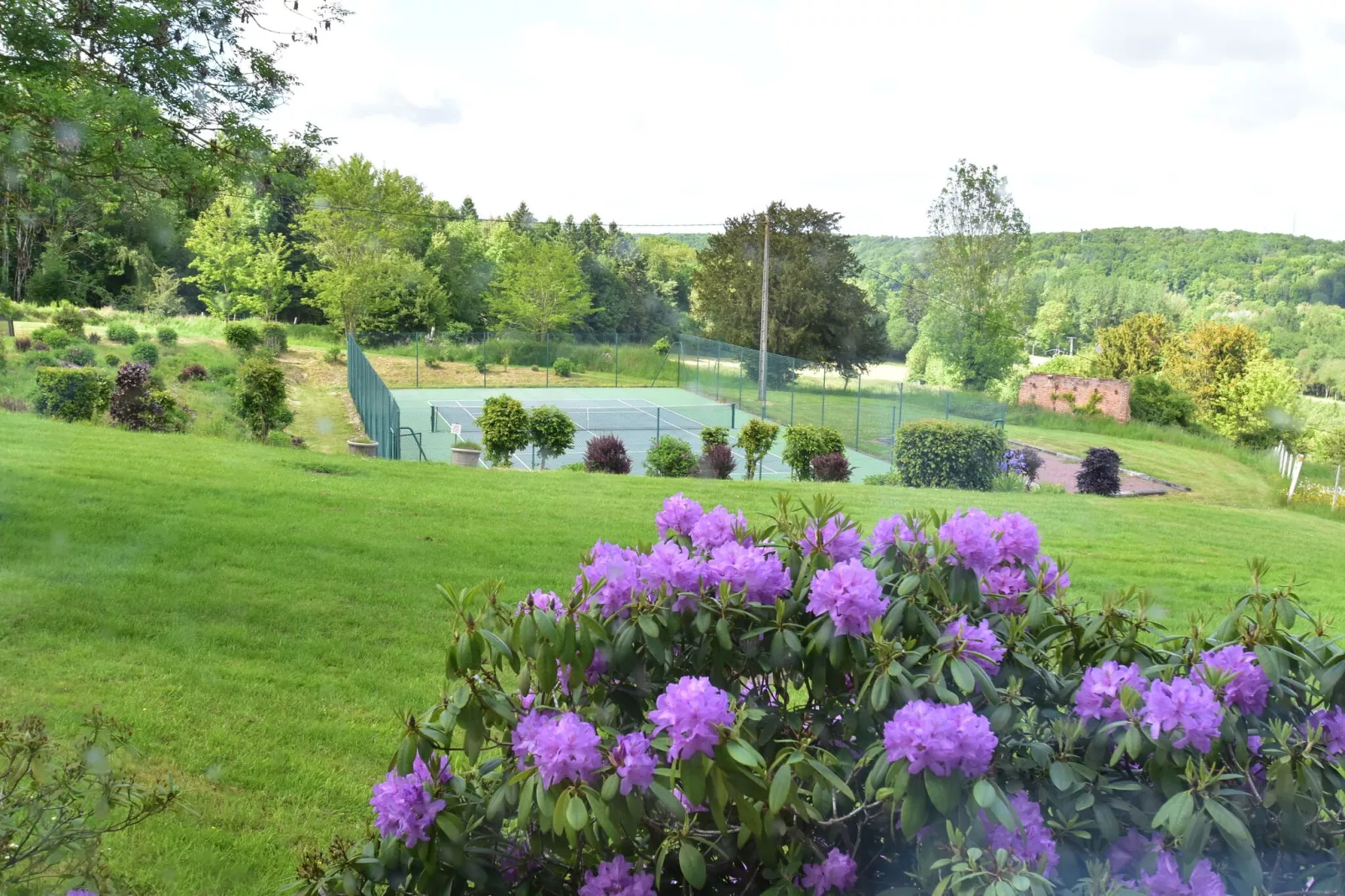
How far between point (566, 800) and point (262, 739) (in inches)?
61.3

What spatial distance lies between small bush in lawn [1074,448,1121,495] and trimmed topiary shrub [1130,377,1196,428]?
0.61 metres

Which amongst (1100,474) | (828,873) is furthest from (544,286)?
(828,873)

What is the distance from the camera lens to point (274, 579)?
314 centimetres

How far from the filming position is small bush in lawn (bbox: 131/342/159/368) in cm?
759

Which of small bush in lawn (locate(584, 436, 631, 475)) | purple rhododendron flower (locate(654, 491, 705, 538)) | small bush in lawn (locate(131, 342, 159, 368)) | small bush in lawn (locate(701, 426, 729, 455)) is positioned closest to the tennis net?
small bush in lawn (locate(701, 426, 729, 455))

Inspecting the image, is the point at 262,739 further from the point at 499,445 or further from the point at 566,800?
the point at 499,445

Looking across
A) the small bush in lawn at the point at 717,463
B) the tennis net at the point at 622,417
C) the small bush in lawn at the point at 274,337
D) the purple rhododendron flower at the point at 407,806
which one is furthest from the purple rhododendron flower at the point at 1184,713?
the tennis net at the point at 622,417

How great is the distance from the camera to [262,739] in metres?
2.04

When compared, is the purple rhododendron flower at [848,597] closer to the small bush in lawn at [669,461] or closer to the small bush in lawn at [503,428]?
the small bush in lawn at [669,461]

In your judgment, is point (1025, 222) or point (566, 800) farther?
point (1025, 222)

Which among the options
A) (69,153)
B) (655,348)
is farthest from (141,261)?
(655,348)

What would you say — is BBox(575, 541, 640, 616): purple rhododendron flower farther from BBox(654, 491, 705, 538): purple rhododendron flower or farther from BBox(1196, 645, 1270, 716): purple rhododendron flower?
BBox(1196, 645, 1270, 716): purple rhododendron flower

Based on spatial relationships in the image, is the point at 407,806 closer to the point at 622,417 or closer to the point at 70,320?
the point at 70,320

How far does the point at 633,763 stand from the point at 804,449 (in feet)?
24.3
